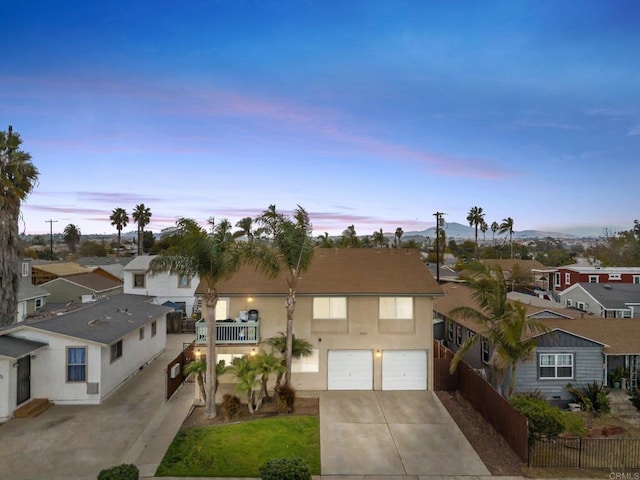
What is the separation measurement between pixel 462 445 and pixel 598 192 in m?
32.8

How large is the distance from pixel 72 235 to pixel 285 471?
382ft

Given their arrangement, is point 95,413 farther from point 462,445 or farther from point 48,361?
point 462,445

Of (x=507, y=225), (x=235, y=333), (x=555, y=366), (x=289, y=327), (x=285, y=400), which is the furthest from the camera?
(x=507, y=225)

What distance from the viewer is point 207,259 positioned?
43.0 feet

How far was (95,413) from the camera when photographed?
13781 mm

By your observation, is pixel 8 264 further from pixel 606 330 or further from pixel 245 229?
pixel 606 330

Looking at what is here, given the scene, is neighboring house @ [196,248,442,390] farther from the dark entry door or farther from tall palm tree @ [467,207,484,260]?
tall palm tree @ [467,207,484,260]

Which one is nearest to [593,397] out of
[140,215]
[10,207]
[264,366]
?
[264,366]

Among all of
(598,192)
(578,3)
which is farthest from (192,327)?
(598,192)

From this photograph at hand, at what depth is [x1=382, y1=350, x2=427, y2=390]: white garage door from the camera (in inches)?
663

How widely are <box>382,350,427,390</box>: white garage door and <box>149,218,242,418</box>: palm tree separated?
7.75m

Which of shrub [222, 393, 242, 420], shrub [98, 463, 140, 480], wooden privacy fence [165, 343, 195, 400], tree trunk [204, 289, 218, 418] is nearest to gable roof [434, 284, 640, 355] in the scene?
shrub [222, 393, 242, 420]

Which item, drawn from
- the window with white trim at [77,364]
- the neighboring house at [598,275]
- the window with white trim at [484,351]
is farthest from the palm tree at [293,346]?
the neighboring house at [598,275]

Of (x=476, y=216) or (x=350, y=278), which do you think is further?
(x=476, y=216)
